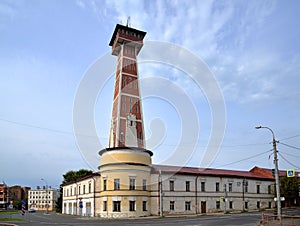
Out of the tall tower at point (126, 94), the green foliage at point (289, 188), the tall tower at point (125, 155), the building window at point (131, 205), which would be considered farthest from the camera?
the green foliage at point (289, 188)

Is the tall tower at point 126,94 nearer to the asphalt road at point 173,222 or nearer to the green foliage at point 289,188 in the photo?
the asphalt road at point 173,222

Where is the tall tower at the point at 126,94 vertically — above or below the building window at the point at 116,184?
above

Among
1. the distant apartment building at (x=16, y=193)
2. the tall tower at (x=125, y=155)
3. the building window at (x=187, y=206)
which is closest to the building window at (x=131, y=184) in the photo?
the tall tower at (x=125, y=155)

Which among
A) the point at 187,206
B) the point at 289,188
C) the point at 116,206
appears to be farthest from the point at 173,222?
the point at 289,188

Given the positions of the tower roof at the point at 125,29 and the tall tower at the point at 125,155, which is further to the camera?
the tower roof at the point at 125,29

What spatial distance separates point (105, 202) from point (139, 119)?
14.3 meters

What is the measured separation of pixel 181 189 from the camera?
52.4 metres

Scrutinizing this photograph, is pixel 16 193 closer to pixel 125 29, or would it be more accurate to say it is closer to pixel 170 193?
pixel 125 29

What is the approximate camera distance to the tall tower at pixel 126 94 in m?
52.2

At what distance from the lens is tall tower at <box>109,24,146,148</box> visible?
52.2 meters

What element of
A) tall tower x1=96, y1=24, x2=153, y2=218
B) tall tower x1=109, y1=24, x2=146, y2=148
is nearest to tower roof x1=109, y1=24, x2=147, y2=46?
tall tower x1=109, y1=24, x2=146, y2=148

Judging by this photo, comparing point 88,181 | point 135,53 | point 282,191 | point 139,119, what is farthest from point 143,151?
point 282,191

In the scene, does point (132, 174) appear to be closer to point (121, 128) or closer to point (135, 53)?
point (121, 128)

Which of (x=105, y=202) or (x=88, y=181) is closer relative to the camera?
(x=105, y=202)
